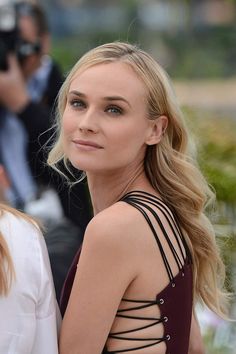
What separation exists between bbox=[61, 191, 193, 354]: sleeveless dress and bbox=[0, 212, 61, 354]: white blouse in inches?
6.9

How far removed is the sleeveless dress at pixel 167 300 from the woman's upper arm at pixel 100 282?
0.18 ft

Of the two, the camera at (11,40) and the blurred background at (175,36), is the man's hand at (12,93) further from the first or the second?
the blurred background at (175,36)

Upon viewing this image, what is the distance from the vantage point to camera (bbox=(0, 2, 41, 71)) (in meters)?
5.27

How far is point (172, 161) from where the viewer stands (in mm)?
2693

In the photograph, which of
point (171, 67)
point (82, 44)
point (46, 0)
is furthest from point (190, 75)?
point (46, 0)

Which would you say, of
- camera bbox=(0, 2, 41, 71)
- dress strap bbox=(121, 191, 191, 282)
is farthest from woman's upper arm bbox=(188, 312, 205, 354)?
camera bbox=(0, 2, 41, 71)

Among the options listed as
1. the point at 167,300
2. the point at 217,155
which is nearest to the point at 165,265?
the point at 167,300

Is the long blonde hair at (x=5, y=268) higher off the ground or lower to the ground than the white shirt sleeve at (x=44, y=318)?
higher

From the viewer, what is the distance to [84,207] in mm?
4629

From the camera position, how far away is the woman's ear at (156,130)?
259cm

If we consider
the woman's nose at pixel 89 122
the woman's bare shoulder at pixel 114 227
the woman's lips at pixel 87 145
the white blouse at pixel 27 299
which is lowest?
the white blouse at pixel 27 299

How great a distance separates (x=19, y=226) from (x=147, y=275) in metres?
0.35

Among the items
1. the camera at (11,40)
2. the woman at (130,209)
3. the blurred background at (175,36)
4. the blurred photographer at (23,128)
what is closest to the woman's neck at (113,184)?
the woman at (130,209)

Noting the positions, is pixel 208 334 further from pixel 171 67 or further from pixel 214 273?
pixel 171 67
